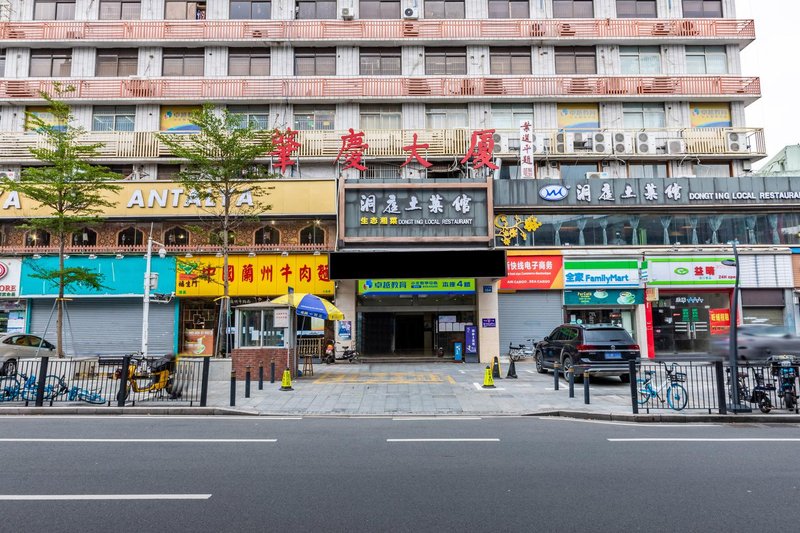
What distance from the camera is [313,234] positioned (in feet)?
78.7

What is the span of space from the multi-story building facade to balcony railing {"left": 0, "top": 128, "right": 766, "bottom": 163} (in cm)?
7

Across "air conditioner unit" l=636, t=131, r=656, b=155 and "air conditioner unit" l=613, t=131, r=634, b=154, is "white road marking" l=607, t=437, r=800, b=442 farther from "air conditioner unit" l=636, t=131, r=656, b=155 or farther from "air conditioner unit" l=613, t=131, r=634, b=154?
"air conditioner unit" l=636, t=131, r=656, b=155

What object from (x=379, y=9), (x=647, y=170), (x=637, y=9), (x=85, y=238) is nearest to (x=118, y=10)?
(x=85, y=238)

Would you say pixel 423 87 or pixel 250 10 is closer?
pixel 423 87

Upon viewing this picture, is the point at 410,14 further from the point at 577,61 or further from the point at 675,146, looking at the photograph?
the point at 675,146

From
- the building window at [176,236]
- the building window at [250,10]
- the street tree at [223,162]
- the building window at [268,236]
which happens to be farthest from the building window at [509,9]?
the building window at [176,236]

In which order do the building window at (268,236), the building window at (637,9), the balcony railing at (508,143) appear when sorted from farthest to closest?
1. the building window at (637,9)
2. the balcony railing at (508,143)
3. the building window at (268,236)

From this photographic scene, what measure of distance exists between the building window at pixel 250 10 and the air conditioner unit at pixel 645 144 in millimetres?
21062

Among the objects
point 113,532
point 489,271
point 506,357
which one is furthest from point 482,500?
point 506,357

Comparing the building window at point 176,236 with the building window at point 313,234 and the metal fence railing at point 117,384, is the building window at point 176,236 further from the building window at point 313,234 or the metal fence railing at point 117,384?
the metal fence railing at point 117,384

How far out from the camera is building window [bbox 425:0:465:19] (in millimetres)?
27547

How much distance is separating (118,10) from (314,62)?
442 inches

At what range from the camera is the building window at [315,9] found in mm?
27547

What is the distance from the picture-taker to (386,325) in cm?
2369
